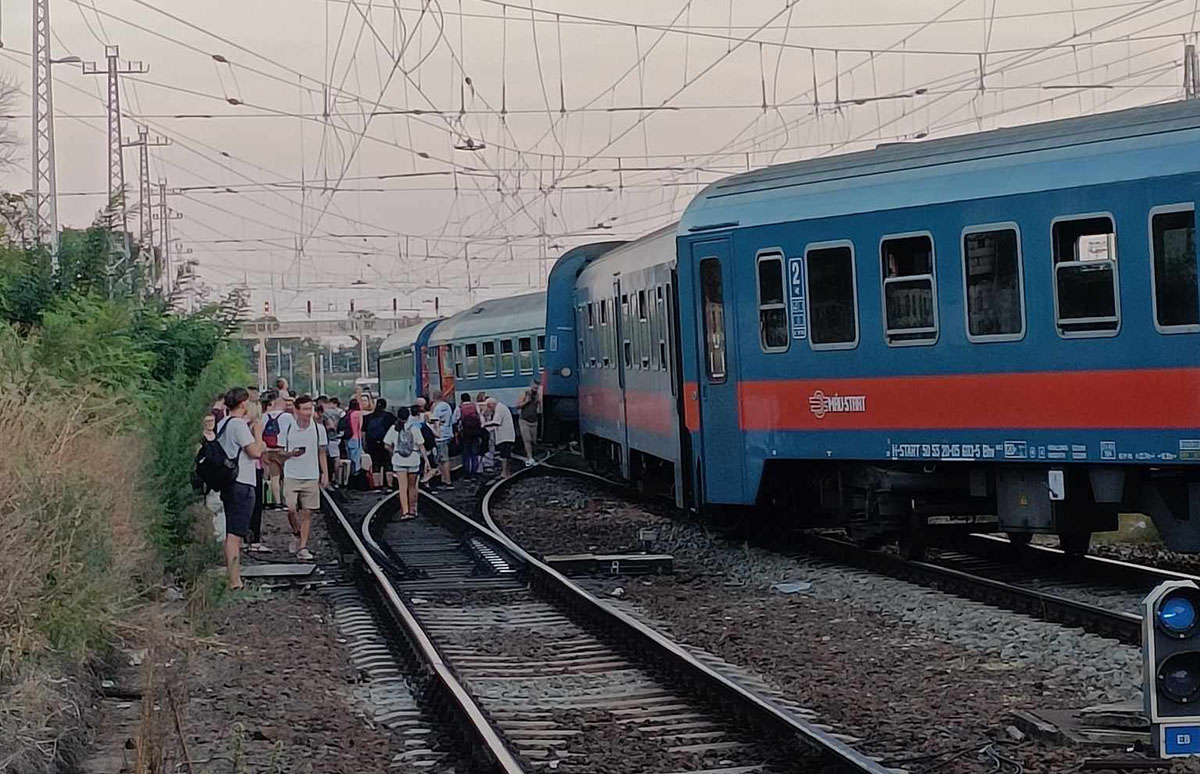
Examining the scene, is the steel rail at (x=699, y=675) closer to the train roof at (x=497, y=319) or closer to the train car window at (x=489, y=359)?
the train roof at (x=497, y=319)

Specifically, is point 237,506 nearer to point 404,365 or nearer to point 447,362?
point 447,362

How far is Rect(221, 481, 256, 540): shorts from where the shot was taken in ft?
49.6

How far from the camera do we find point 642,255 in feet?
64.2

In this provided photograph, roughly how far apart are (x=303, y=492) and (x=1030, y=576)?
6993 millimetres

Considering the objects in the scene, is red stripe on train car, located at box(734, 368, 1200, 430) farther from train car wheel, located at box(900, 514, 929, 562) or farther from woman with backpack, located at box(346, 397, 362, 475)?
woman with backpack, located at box(346, 397, 362, 475)

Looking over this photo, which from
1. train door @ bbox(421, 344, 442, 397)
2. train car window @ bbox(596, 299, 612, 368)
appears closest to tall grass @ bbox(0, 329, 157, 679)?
train car window @ bbox(596, 299, 612, 368)

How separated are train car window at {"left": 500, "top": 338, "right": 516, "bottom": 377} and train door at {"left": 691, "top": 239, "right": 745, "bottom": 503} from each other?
2163 cm

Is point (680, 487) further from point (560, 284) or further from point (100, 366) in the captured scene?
point (560, 284)

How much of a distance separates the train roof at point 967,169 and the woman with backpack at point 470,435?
15.0 meters

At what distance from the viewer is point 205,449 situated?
14883 millimetres

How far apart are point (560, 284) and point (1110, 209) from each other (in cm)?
1682

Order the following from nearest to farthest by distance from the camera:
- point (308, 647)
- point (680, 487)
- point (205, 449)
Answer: point (308, 647) < point (205, 449) < point (680, 487)

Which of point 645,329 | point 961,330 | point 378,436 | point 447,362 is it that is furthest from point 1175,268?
point 447,362

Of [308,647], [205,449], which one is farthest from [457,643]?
[205,449]
